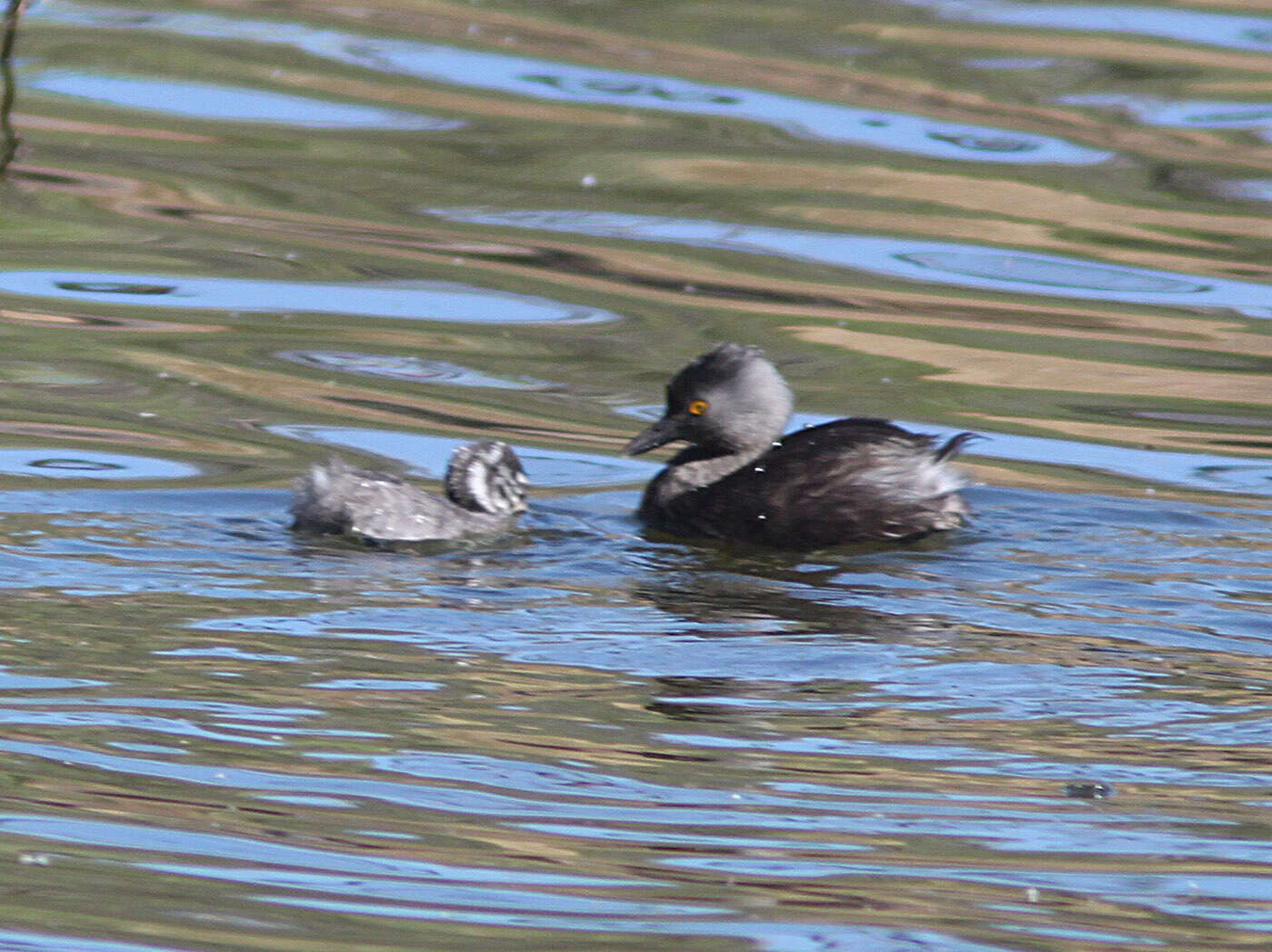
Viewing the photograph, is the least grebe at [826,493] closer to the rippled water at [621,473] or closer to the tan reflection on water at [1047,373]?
the rippled water at [621,473]

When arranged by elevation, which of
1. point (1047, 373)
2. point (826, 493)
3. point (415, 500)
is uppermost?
point (1047, 373)

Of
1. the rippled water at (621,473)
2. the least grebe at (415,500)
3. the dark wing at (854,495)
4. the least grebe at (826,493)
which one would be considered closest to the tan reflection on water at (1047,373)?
the rippled water at (621,473)

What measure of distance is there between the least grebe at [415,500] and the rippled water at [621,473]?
0.38ft

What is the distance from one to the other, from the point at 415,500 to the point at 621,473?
1.51m

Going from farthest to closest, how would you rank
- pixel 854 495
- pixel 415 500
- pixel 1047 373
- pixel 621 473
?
1. pixel 1047 373
2. pixel 621 473
3. pixel 854 495
4. pixel 415 500

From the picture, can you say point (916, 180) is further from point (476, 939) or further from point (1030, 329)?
point (476, 939)

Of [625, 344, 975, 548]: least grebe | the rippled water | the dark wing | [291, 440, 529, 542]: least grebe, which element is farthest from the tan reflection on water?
[291, 440, 529, 542]: least grebe

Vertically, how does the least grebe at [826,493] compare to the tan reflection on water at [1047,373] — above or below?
below

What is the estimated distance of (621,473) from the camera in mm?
9438

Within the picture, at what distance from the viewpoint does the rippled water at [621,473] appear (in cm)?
505

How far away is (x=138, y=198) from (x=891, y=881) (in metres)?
8.57

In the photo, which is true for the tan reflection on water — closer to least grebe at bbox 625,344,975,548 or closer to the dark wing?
least grebe at bbox 625,344,975,548

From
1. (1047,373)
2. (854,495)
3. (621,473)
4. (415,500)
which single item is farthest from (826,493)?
(1047,373)

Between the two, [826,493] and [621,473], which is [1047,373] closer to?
[621,473]
